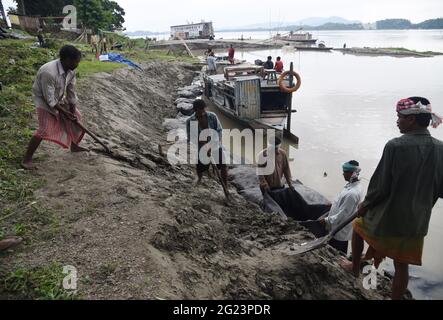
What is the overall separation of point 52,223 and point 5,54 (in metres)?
9.65

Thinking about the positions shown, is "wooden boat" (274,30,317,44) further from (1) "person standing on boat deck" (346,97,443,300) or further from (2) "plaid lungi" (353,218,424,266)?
(2) "plaid lungi" (353,218,424,266)

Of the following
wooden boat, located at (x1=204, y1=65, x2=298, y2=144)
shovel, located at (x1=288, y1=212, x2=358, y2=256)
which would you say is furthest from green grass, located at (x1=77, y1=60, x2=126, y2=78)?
shovel, located at (x1=288, y1=212, x2=358, y2=256)

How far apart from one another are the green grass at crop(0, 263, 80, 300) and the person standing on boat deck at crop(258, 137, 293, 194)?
11.0 ft

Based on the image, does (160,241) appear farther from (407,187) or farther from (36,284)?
(407,187)

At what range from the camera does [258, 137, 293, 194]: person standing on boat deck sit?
5.27 meters

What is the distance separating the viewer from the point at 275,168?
210 inches

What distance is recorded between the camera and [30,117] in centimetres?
616

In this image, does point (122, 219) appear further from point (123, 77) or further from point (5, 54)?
point (123, 77)

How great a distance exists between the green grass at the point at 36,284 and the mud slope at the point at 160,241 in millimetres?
159

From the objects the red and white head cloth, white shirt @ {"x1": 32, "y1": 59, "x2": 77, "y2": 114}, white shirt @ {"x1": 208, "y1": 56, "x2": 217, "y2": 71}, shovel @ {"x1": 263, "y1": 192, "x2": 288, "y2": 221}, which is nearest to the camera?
the red and white head cloth

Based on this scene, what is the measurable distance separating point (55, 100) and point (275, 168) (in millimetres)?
3356

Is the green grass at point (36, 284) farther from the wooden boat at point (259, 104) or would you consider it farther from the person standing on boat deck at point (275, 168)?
the wooden boat at point (259, 104)

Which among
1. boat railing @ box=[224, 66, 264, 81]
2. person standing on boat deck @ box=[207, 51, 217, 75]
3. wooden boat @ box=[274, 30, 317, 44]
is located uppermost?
wooden boat @ box=[274, 30, 317, 44]

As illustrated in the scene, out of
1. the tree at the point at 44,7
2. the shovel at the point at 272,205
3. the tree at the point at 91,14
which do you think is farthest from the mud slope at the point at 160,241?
the tree at the point at 44,7
